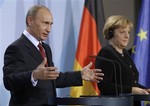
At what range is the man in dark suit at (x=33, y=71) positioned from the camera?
2172 mm

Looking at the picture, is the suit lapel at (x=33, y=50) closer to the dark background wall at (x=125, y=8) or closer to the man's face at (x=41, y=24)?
the man's face at (x=41, y=24)

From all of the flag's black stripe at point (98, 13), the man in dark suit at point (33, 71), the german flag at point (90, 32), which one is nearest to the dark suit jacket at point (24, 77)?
the man in dark suit at point (33, 71)

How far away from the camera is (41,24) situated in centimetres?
250

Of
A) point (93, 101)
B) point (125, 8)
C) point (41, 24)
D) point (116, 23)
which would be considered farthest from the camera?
point (125, 8)

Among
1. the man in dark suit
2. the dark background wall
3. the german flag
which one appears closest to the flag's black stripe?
the german flag

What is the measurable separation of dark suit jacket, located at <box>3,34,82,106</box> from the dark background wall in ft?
7.40

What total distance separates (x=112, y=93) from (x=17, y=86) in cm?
85

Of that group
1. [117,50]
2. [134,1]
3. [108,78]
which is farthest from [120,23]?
[134,1]

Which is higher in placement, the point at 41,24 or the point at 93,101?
the point at 41,24

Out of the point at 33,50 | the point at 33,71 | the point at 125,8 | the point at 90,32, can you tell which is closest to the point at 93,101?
the point at 33,71

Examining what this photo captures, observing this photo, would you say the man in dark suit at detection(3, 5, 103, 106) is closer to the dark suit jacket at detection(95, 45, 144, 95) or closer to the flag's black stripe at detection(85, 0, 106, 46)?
the dark suit jacket at detection(95, 45, 144, 95)

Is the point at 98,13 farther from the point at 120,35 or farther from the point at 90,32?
the point at 120,35

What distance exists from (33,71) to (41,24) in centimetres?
47

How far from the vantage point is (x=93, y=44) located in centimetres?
404
